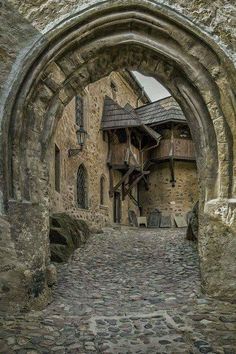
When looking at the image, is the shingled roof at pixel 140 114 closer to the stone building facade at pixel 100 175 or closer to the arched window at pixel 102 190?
the stone building facade at pixel 100 175

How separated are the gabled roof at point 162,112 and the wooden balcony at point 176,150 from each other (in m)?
1.04

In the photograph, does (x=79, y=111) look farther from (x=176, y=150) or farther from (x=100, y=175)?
(x=176, y=150)

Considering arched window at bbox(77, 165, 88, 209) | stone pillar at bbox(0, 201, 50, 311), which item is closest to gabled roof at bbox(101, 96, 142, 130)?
arched window at bbox(77, 165, 88, 209)

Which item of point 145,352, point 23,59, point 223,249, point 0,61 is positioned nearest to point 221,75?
point 223,249

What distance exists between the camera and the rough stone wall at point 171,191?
15750 mm

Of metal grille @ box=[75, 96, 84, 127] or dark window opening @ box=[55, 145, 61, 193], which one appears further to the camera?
metal grille @ box=[75, 96, 84, 127]

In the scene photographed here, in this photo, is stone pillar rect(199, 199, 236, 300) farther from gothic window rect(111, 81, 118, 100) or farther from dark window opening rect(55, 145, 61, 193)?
gothic window rect(111, 81, 118, 100)

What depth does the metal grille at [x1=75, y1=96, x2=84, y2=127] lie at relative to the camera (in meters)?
11.4

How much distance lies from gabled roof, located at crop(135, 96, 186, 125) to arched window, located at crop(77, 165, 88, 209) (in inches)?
210

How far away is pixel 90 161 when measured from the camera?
39.2 ft

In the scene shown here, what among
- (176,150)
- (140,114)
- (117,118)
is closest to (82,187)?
(117,118)

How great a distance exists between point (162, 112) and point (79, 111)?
536cm

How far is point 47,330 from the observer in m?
3.03

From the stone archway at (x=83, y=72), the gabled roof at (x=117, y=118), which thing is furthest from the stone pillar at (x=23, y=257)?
the gabled roof at (x=117, y=118)
